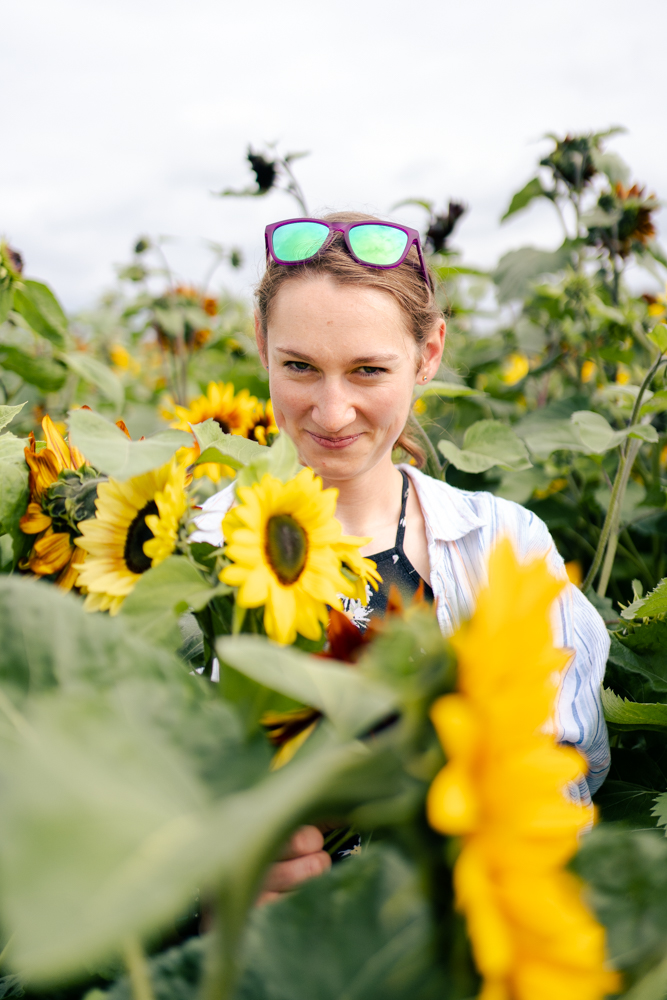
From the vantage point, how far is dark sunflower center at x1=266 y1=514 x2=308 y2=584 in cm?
35

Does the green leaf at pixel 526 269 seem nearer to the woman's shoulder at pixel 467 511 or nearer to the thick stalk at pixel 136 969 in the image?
the woman's shoulder at pixel 467 511

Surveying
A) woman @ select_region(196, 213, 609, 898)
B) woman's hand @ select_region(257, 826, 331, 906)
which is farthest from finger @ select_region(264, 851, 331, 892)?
woman @ select_region(196, 213, 609, 898)

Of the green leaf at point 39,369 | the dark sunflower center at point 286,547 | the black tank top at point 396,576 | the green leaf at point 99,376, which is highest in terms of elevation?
the dark sunflower center at point 286,547

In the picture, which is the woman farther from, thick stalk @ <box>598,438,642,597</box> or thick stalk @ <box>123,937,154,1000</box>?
thick stalk @ <box>123,937,154,1000</box>

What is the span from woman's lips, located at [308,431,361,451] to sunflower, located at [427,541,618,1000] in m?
0.69

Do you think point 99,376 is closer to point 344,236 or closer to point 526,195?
point 344,236

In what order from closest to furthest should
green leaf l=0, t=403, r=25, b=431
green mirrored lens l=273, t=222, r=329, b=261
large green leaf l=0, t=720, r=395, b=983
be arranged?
large green leaf l=0, t=720, r=395, b=983 → green leaf l=0, t=403, r=25, b=431 → green mirrored lens l=273, t=222, r=329, b=261

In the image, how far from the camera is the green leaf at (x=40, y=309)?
829 mm

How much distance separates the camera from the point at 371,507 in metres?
1.01

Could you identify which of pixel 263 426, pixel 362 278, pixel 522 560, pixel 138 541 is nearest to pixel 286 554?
pixel 138 541

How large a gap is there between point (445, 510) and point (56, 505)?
2.11 ft

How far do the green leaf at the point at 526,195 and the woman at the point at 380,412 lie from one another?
78 centimetres

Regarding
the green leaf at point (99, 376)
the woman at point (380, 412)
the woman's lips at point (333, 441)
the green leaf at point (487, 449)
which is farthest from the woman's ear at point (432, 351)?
the green leaf at point (99, 376)

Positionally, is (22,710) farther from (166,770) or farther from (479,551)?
(479,551)
